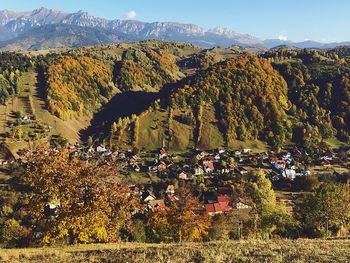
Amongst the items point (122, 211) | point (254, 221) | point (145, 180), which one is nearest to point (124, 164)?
point (145, 180)

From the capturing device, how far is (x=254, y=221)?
2633 inches

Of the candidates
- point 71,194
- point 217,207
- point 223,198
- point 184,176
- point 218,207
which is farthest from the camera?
point 184,176

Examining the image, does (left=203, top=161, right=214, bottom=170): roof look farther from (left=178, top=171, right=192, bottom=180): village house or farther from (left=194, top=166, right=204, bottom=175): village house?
Result: (left=178, top=171, right=192, bottom=180): village house

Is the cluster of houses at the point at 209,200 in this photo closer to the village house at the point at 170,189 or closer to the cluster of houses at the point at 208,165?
the village house at the point at 170,189

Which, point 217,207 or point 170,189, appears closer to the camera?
point 217,207

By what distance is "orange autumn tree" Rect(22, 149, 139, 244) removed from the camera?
3228 centimetres

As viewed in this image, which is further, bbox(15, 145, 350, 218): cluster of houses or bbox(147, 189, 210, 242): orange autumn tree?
bbox(15, 145, 350, 218): cluster of houses

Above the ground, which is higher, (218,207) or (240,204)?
(240,204)

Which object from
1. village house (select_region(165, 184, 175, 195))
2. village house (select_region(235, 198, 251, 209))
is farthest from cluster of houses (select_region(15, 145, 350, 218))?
village house (select_region(235, 198, 251, 209))

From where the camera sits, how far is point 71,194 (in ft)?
107

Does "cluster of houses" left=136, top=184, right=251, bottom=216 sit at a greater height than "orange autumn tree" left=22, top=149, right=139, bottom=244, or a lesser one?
lesser

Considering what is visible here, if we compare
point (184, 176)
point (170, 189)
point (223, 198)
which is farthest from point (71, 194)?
point (184, 176)

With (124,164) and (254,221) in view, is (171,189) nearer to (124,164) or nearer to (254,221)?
(124,164)

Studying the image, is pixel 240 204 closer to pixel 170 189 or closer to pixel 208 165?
pixel 170 189
